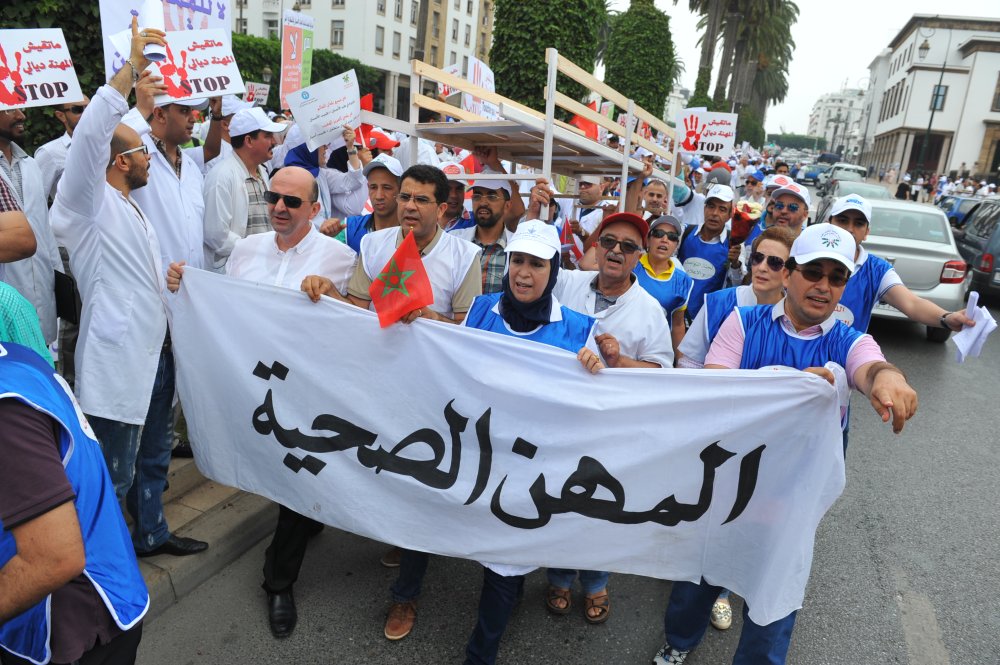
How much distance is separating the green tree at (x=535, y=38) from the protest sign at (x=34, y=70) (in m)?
6.96

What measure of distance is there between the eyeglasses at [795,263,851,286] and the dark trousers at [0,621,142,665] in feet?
8.16

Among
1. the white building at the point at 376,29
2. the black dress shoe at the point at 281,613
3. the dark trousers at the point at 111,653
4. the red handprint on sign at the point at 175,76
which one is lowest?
the black dress shoe at the point at 281,613

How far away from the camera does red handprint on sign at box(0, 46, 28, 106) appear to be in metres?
3.42

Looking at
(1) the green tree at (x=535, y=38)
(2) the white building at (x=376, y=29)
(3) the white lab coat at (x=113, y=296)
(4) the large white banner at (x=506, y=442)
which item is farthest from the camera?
(2) the white building at (x=376, y=29)

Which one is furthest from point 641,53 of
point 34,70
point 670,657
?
point 670,657

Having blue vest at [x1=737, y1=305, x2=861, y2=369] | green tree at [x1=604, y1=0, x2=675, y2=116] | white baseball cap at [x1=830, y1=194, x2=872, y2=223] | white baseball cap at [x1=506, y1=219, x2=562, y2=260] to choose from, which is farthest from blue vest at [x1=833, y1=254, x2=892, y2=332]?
green tree at [x1=604, y1=0, x2=675, y2=116]

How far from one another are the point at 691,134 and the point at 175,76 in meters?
7.17

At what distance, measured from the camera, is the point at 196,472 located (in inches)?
159

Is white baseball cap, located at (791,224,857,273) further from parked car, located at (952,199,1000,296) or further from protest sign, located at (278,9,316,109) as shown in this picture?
parked car, located at (952,199,1000,296)

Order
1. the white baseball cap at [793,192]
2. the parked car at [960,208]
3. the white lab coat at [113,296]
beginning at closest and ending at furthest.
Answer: the white lab coat at [113,296], the white baseball cap at [793,192], the parked car at [960,208]

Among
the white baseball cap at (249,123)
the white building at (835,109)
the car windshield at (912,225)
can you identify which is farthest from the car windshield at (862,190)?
the white building at (835,109)

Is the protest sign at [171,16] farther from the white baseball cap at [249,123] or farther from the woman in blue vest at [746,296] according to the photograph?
the woman in blue vest at [746,296]

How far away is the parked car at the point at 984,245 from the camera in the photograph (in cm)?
1076

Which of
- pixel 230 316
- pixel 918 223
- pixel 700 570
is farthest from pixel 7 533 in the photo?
pixel 918 223
